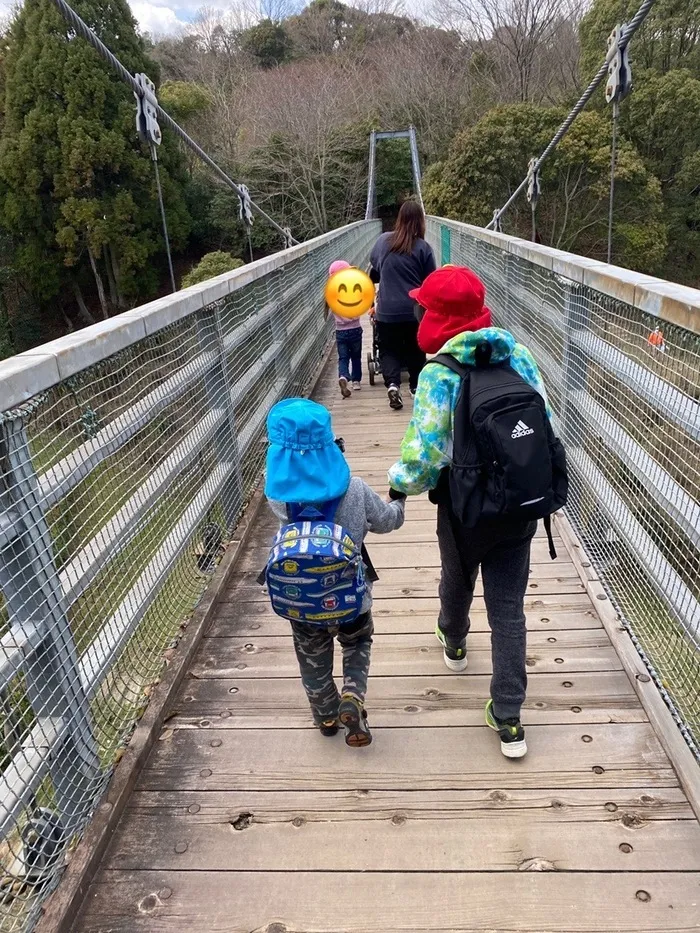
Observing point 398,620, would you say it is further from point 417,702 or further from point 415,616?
point 417,702

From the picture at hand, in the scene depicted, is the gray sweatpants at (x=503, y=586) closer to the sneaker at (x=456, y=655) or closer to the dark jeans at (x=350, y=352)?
the sneaker at (x=456, y=655)

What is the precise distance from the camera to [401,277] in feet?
14.2

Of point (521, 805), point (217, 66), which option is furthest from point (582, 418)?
point (217, 66)

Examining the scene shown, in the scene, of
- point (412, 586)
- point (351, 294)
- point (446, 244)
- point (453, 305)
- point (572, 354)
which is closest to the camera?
point (453, 305)

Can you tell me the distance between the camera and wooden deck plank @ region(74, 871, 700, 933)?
139cm

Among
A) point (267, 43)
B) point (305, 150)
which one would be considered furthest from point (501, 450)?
point (267, 43)

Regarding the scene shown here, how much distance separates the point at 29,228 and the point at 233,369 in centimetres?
1701

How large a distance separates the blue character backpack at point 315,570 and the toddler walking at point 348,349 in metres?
3.35

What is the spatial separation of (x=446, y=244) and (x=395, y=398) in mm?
4322

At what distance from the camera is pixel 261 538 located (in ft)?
10.0

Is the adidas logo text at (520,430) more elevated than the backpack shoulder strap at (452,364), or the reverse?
the backpack shoulder strap at (452,364)

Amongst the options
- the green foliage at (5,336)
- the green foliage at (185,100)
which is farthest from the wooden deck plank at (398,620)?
the green foliage at (185,100)

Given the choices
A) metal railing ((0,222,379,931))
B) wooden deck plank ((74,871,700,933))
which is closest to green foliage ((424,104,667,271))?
metal railing ((0,222,379,931))

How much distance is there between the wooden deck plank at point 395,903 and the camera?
1394 mm
